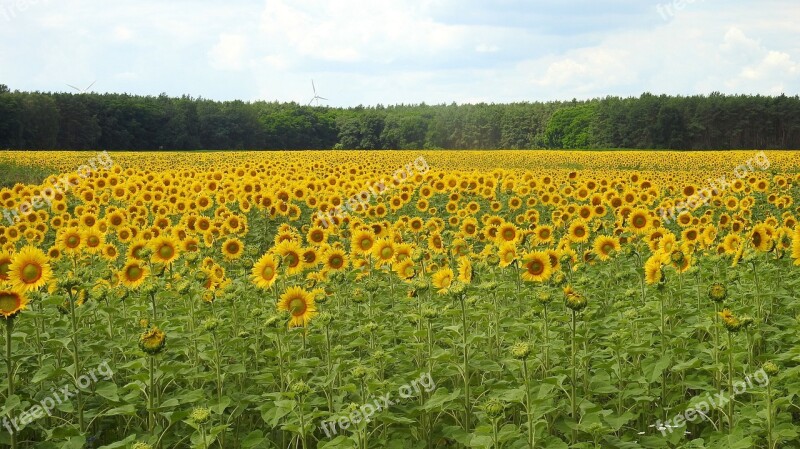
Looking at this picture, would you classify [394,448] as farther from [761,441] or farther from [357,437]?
[761,441]

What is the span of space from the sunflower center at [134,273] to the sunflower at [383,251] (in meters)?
2.32

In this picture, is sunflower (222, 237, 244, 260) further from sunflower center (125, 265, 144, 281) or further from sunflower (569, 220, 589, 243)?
sunflower (569, 220, 589, 243)

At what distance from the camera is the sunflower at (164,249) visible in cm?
670

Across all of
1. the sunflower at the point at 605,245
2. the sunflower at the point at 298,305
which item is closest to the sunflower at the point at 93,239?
the sunflower at the point at 298,305

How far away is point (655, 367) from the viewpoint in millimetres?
4883

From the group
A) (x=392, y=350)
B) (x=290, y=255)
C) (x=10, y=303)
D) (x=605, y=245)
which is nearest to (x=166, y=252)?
(x=290, y=255)

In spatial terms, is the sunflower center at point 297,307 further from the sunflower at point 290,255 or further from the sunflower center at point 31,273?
the sunflower center at point 31,273

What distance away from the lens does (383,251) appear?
23.4 feet

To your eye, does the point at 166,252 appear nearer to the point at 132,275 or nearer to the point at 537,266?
the point at 132,275

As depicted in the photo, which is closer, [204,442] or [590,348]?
[204,442]

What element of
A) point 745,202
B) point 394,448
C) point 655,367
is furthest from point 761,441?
point 745,202

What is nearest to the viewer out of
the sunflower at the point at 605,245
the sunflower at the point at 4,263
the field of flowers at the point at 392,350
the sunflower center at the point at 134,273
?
the field of flowers at the point at 392,350

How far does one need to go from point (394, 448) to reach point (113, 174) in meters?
11.8

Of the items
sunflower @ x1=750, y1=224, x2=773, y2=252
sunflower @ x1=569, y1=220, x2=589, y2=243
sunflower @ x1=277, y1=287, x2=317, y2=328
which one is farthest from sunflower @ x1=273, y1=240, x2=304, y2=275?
sunflower @ x1=750, y1=224, x2=773, y2=252
